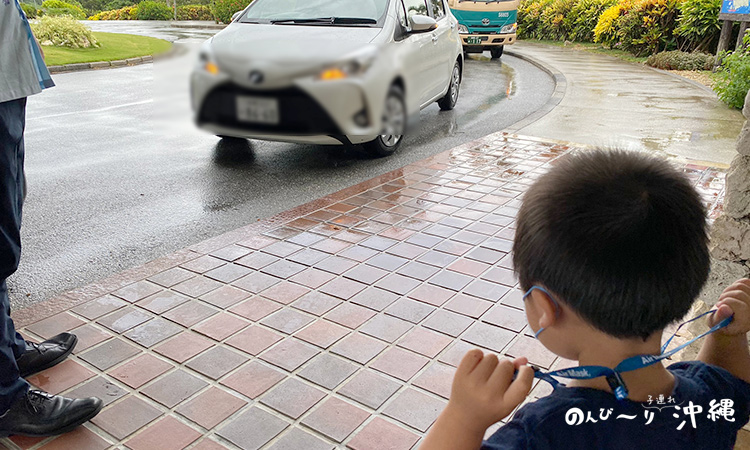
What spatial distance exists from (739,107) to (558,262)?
8.68m

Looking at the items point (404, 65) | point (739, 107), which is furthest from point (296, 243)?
point (739, 107)

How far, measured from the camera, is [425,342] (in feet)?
9.58

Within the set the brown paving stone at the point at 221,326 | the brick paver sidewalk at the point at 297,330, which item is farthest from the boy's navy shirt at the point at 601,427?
the brown paving stone at the point at 221,326

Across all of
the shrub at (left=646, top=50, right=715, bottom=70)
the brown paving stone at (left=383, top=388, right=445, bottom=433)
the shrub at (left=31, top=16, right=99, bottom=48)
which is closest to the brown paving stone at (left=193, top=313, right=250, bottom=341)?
the brown paving stone at (left=383, top=388, right=445, bottom=433)

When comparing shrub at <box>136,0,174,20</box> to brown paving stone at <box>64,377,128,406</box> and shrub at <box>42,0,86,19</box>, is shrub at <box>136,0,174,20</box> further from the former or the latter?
brown paving stone at <box>64,377,128,406</box>

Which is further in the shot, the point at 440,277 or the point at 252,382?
the point at 440,277

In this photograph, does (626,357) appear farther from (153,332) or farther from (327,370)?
(153,332)

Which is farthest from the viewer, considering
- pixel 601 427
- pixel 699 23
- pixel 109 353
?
pixel 699 23

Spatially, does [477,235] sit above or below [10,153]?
below

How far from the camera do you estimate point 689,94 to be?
939cm

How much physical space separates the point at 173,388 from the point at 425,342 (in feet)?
3.89

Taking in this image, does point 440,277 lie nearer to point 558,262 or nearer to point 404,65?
point 558,262

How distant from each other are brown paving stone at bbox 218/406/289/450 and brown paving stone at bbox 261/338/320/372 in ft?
1.09

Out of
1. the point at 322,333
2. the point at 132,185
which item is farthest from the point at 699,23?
the point at 322,333
